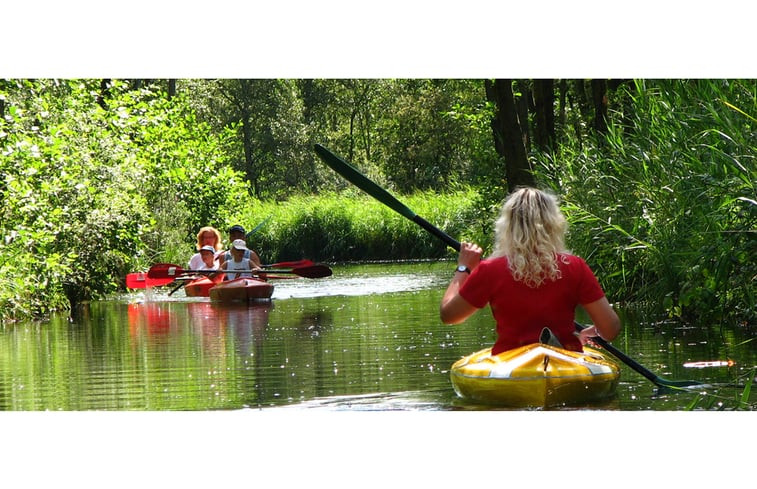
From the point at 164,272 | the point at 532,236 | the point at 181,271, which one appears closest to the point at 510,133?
the point at 181,271

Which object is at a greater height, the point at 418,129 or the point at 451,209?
the point at 418,129

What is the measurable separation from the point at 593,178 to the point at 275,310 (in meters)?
4.36

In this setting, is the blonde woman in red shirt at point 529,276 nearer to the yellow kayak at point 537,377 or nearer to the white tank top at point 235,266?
the yellow kayak at point 537,377

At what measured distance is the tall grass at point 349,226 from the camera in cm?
2369

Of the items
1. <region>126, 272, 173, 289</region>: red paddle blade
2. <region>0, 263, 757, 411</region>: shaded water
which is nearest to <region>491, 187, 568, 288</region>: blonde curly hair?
<region>0, 263, 757, 411</region>: shaded water

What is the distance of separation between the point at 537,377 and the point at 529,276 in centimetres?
58

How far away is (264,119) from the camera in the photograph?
30.6m

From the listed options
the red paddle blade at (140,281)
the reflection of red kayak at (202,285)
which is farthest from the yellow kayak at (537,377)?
the reflection of red kayak at (202,285)

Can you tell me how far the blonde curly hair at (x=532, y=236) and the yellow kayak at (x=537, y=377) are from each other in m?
0.47

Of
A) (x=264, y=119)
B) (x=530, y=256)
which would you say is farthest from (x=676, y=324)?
(x=264, y=119)

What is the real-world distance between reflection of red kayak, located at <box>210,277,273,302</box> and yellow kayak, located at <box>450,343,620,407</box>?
9431 mm

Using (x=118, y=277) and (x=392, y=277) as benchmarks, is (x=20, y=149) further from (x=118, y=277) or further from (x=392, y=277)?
(x=392, y=277)

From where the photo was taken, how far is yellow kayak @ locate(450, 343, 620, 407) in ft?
20.2

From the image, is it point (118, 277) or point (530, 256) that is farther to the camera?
point (118, 277)
